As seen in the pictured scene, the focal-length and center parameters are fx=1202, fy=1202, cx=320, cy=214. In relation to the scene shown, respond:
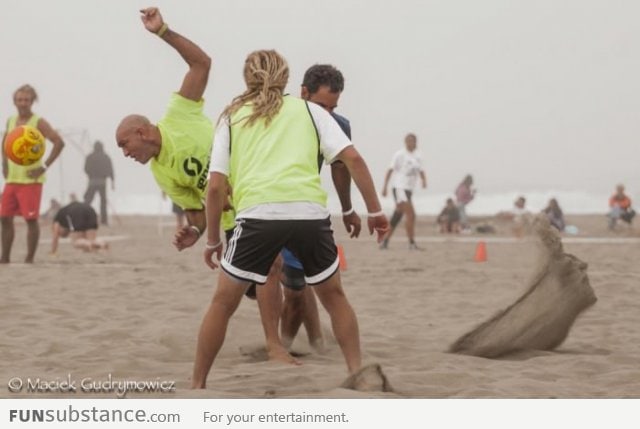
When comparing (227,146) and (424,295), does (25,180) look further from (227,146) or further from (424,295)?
(227,146)

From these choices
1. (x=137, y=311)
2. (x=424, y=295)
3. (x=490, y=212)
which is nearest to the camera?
(x=137, y=311)

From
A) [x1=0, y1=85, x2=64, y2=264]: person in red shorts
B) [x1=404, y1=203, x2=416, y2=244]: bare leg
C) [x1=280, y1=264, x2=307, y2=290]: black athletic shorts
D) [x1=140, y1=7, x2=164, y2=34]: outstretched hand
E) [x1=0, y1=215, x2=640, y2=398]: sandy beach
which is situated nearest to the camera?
[x1=140, y1=7, x2=164, y2=34]: outstretched hand

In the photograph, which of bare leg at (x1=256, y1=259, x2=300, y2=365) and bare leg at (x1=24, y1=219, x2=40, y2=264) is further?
bare leg at (x1=24, y1=219, x2=40, y2=264)

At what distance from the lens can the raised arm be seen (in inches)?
202

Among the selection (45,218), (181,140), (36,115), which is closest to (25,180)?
(36,115)

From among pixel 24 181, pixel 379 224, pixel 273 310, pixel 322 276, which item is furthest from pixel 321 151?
pixel 24 181

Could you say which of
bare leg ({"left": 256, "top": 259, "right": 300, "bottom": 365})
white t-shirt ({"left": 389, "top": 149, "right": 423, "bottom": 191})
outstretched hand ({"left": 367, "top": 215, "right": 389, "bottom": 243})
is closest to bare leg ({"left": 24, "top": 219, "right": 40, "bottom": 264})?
white t-shirt ({"left": 389, "top": 149, "right": 423, "bottom": 191})

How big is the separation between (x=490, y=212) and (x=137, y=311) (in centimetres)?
2070

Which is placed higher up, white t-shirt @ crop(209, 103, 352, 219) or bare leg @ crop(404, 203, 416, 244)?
white t-shirt @ crop(209, 103, 352, 219)

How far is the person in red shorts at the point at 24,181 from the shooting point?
35.7ft

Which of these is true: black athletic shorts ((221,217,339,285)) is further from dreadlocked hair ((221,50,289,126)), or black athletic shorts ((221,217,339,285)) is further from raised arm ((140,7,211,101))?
raised arm ((140,7,211,101))

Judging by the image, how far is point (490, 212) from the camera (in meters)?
28.0

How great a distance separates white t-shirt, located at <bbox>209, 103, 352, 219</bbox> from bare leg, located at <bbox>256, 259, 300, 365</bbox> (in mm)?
1040
